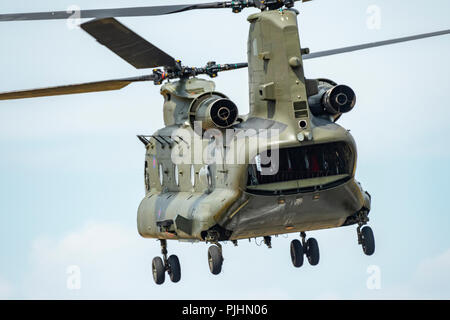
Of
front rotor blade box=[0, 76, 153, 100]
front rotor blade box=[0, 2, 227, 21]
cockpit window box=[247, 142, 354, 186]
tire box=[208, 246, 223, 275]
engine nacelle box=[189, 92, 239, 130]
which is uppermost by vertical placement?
front rotor blade box=[0, 2, 227, 21]

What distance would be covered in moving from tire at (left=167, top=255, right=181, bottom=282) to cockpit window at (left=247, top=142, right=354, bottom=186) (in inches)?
227

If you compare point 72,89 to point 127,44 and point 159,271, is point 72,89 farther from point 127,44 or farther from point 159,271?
point 159,271

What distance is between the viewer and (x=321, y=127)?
25.2m

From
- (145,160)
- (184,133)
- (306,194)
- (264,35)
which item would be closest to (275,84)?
(264,35)

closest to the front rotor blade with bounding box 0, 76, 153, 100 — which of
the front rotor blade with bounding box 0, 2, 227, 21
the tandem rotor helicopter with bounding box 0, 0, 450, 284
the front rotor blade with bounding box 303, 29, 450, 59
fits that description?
the tandem rotor helicopter with bounding box 0, 0, 450, 284

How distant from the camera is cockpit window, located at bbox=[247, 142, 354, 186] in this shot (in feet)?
82.8

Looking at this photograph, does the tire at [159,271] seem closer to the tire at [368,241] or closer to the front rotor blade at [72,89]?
the front rotor blade at [72,89]

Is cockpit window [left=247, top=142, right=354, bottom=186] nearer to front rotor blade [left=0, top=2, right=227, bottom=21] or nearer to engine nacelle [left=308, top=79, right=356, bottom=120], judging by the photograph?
engine nacelle [left=308, top=79, right=356, bottom=120]

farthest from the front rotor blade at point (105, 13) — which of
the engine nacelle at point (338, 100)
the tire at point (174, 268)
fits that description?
the tire at point (174, 268)

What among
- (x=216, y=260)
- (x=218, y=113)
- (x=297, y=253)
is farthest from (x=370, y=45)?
(x=216, y=260)

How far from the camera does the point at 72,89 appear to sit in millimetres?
28562

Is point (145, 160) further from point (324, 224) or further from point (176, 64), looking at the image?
point (324, 224)

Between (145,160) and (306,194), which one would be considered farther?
(145,160)

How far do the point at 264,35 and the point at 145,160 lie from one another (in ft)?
26.3
